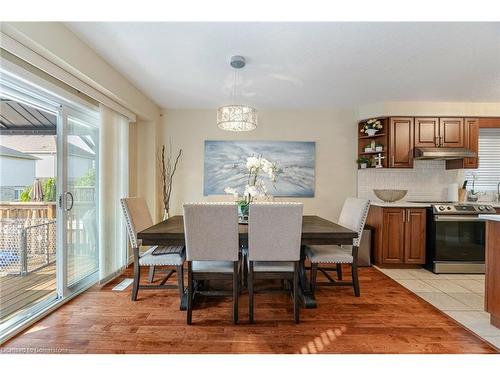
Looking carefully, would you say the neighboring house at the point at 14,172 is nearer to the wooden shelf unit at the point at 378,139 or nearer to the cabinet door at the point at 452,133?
the wooden shelf unit at the point at 378,139

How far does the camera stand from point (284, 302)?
252 centimetres

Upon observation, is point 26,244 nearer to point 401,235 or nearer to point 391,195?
point 401,235

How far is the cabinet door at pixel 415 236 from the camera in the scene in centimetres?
356

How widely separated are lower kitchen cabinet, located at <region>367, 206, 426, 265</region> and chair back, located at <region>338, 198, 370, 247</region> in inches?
36.0

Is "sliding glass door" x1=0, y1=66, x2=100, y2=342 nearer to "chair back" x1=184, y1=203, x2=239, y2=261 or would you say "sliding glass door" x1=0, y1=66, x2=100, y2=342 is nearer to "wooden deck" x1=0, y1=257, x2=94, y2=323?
"wooden deck" x1=0, y1=257, x2=94, y2=323

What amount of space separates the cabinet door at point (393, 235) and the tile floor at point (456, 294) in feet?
0.62

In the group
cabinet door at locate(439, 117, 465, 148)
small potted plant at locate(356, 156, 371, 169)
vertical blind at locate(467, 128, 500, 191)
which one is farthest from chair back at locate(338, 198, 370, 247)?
vertical blind at locate(467, 128, 500, 191)

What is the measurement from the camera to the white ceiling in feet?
6.74

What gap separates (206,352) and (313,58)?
2691 millimetres

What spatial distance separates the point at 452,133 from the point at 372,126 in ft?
3.74
